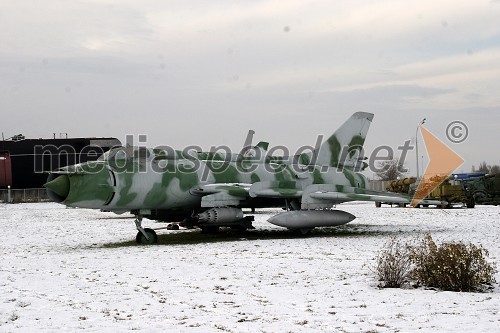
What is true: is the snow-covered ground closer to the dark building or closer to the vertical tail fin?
the vertical tail fin

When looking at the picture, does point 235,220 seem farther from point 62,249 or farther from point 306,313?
point 306,313

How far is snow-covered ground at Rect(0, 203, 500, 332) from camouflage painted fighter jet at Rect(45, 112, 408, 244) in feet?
5.44

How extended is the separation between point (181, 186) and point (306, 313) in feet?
37.8

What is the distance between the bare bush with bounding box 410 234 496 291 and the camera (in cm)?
962

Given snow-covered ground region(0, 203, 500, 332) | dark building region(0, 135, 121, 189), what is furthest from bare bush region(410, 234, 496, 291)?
dark building region(0, 135, 121, 189)

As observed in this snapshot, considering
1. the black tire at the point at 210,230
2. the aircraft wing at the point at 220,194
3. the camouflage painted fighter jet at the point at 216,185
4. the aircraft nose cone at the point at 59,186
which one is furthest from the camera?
the black tire at the point at 210,230

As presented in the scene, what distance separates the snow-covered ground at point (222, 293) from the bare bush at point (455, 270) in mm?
365

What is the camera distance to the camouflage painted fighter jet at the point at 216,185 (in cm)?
1708

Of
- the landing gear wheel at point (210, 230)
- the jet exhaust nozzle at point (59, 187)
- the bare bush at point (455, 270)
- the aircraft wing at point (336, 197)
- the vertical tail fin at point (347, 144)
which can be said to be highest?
the vertical tail fin at point (347, 144)

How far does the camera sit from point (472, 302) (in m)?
8.49

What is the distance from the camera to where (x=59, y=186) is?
16.2 metres

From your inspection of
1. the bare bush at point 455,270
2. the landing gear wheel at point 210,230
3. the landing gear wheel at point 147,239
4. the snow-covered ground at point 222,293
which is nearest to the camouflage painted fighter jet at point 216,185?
the landing gear wheel at point 147,239

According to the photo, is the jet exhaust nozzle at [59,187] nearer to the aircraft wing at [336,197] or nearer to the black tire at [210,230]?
the black tire at [210,230]

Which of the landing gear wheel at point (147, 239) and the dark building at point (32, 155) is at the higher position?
the dark building at point (32, 155)
